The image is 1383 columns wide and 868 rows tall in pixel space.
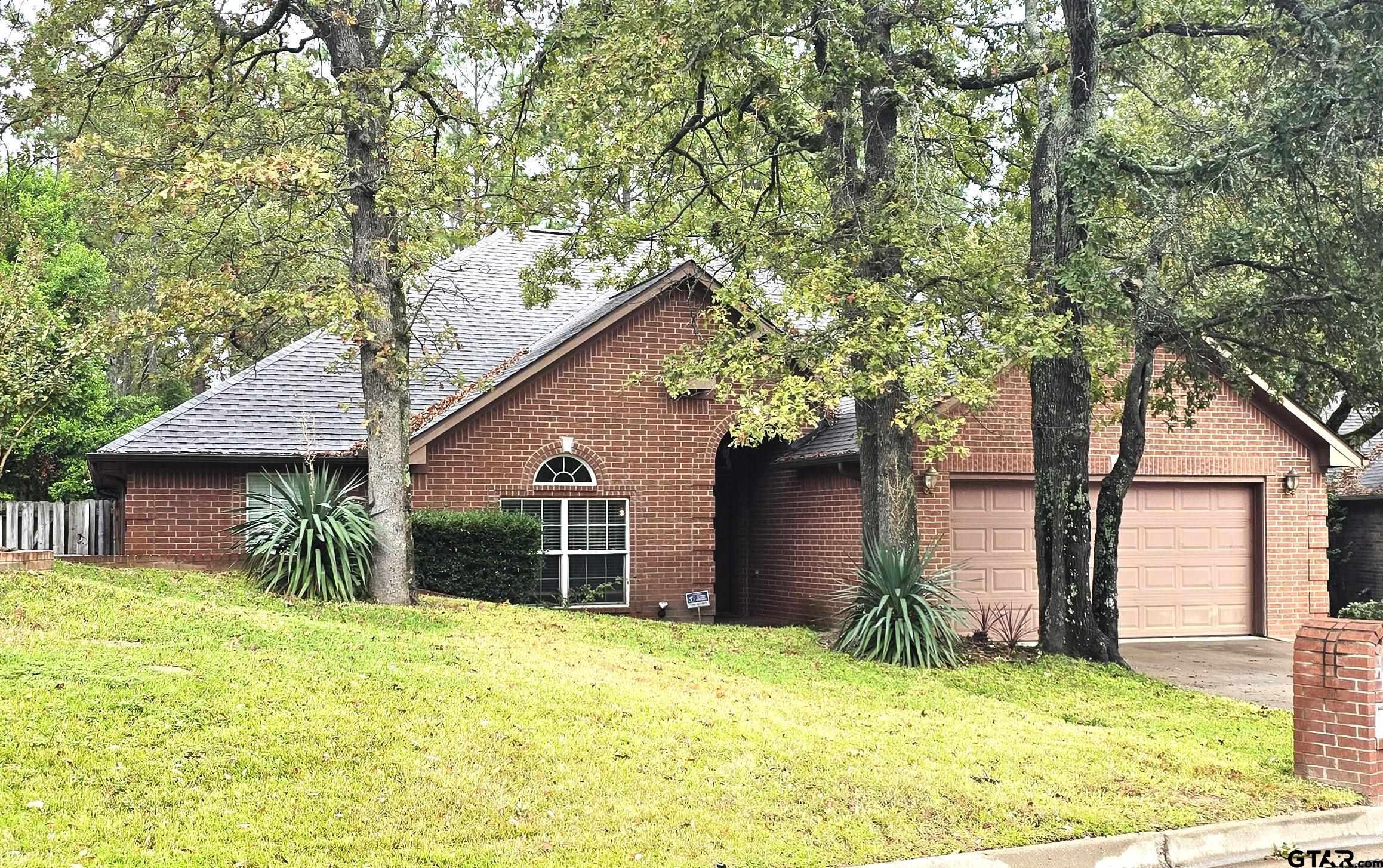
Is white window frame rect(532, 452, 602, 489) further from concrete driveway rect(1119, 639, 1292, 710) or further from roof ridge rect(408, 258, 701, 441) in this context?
concrete driveway rect(1119, 639, 1292, 710)

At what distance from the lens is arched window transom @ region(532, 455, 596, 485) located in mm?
18641

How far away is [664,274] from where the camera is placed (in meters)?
18.7

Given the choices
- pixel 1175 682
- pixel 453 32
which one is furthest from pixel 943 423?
pixel 453 32

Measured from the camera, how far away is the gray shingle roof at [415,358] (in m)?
17.1

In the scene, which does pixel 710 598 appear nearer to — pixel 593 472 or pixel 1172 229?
pixel 593 472

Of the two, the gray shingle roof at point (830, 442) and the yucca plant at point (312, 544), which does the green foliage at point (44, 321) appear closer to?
the yucca plant at point (312, 544)

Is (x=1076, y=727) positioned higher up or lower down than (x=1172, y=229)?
lower down

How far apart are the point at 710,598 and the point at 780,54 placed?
8291 millimetres

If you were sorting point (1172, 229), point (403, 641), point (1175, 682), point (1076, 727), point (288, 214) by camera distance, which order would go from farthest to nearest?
point (288, 214), point (1175, 682), point (1172, 229), point (403, 641), point (1076, 727)

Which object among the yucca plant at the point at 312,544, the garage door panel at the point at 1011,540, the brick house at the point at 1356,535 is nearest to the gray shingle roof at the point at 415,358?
the yucca plant at the point at 312,544

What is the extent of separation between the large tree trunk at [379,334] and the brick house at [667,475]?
102 inches

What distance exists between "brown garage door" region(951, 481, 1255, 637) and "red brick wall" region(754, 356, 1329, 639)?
1.05ft

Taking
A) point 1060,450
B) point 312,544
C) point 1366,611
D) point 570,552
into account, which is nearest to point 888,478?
point 1060,450

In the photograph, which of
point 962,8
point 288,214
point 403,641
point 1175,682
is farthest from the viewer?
point 962,8
